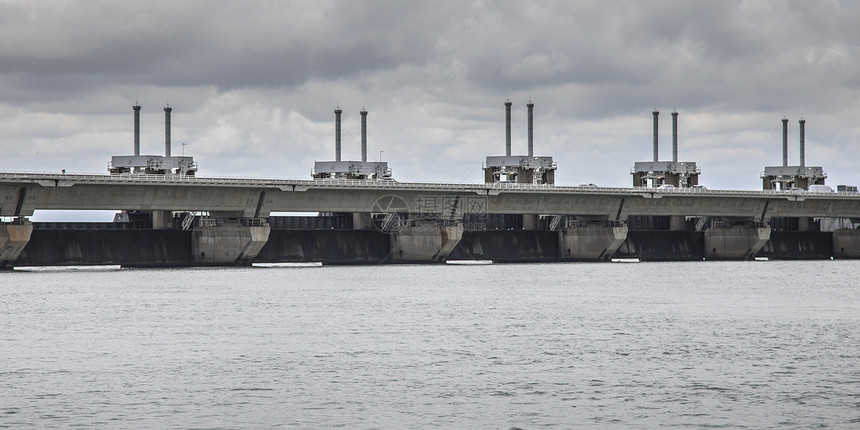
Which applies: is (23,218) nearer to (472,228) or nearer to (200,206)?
(200,206)

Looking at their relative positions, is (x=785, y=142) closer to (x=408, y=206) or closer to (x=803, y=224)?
(x=803, y=224)

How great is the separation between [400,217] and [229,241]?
60.6 ft

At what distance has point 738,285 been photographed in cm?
7638

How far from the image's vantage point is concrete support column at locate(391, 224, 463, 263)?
105 meters

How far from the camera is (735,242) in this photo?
125625mm

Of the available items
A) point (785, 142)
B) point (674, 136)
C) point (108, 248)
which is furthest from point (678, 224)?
point (108, 248)

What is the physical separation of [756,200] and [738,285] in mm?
51113

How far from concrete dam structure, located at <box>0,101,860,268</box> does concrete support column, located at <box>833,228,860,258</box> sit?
170 millimetres

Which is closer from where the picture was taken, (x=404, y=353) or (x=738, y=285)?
(x=404, y=353)

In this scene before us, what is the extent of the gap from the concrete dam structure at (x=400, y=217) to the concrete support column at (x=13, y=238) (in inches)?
3.9

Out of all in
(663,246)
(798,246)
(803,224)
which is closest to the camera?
(663,246)

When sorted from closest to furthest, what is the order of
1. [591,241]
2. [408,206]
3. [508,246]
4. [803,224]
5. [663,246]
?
1. [408,206]
2. [591,241]
3. [508,246]
4. [663,246]
5. [803,224]

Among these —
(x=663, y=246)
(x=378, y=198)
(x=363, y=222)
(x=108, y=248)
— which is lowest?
(x=663, y=246)

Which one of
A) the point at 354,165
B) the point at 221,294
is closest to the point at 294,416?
the point at 221,294
